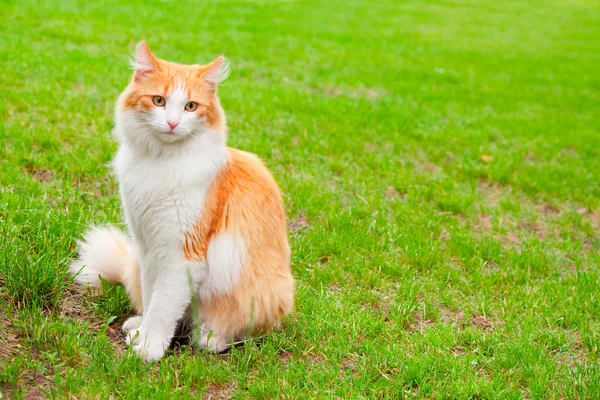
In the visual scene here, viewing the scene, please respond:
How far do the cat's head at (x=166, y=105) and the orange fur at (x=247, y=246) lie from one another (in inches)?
10.6

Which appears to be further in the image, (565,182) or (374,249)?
(565,182)

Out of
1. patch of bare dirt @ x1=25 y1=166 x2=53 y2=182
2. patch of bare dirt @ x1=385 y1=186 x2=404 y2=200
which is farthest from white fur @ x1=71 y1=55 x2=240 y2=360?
patch of bare dirt @ x1=385 y1=186 x2=404 y2=200

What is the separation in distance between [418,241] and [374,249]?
394 mm

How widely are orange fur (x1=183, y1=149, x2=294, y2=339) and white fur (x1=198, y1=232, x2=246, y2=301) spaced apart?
0.03 metres

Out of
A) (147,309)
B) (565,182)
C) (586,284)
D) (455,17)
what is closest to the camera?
(147,309)

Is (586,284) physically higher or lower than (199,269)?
lower

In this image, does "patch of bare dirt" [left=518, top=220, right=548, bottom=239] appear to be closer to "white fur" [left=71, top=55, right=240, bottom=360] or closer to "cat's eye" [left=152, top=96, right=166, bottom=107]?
"white fur" [left=71, top=55, right=240, bottom=360]

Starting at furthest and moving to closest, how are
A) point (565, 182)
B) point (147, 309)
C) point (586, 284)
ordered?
1. point (565, 182)
2. point (586, 284)
3. point (147, 309)

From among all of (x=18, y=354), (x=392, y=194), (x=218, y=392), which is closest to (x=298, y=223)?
(x=392, y=194)

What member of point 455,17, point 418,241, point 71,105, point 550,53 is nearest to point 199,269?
point 418,241

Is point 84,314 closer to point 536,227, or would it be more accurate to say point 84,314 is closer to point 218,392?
point 218,392

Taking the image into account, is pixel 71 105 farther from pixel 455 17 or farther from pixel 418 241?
pixel 455 17

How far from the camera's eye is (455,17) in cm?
1694

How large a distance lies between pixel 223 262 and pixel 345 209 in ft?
6.87
